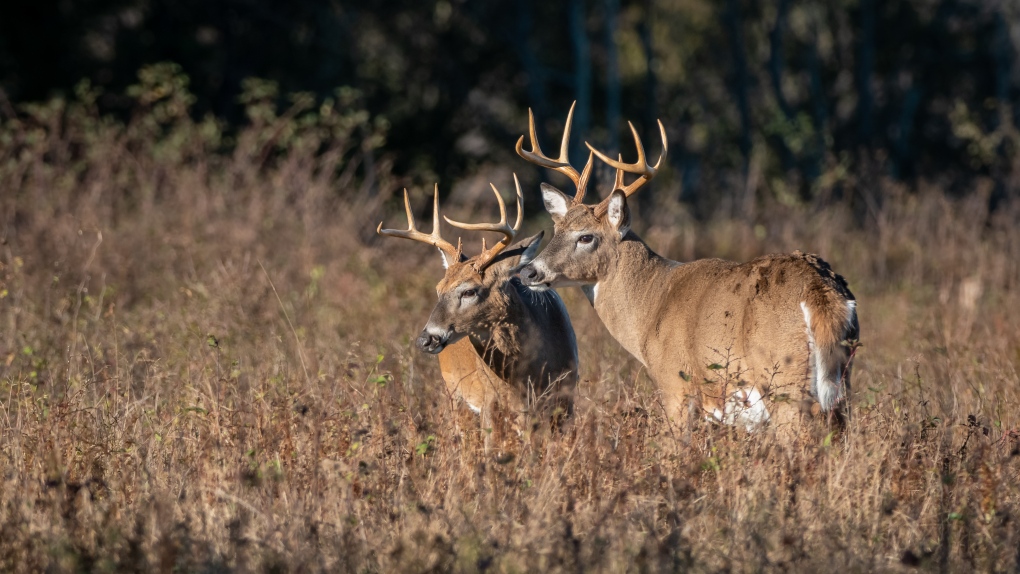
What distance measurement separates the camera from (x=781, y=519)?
4992 mm

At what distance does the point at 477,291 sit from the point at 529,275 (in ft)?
1.04

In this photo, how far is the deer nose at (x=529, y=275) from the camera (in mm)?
7160

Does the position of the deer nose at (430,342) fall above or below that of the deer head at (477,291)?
below

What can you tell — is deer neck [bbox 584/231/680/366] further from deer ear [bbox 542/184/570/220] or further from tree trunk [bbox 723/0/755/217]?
tree trunk [bbox 723/0/755/217]

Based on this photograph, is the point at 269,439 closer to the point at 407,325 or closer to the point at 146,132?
the point at 407,325

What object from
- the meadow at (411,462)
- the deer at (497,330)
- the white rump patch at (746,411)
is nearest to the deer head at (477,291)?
the deer at (497,330)

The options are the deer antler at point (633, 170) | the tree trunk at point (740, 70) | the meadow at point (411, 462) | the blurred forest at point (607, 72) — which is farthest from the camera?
the tree trunk at point (740, 70)

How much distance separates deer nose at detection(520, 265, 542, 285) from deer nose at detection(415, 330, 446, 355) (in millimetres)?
586

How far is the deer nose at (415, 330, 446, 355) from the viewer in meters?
6.84

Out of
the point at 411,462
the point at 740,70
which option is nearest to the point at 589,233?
the point at 411,462

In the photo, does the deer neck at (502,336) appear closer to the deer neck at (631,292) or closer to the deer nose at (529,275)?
the deer nose at (529,275)

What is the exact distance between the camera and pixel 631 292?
7332mm

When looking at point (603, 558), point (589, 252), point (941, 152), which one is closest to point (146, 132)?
point (589, 252)

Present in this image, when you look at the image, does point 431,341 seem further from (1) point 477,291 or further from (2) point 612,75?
(2) point 612,75
